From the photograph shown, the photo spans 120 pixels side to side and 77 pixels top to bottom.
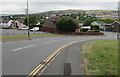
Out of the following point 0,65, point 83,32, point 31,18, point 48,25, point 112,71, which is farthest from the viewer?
point 31,18

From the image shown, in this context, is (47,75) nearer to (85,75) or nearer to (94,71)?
(85,75)

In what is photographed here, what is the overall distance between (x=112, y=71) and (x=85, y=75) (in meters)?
1.74

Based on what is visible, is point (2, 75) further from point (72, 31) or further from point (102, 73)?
point (72, 31)

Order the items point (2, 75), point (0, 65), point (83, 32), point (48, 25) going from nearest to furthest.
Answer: point (2, 75), point (0, 65), point (83, 32), point (48, 25)

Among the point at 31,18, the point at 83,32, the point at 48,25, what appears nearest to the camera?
the point at 83,32

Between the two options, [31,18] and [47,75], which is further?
[31,18]

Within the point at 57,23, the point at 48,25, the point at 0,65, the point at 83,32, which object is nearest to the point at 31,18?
the point at 48,25

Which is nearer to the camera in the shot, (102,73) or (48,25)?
(102,73)

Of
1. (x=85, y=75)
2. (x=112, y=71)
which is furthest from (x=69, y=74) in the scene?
(x=112, y=71)

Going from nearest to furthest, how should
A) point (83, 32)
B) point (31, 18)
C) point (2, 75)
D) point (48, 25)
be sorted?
point (2, 75)
point (83, 32)
point (48, 25)
point (31, 18)

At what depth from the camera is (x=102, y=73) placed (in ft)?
34.5

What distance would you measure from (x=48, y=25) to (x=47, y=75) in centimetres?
7712

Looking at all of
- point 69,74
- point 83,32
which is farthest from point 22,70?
point 83,32

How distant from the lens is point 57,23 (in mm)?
76312
